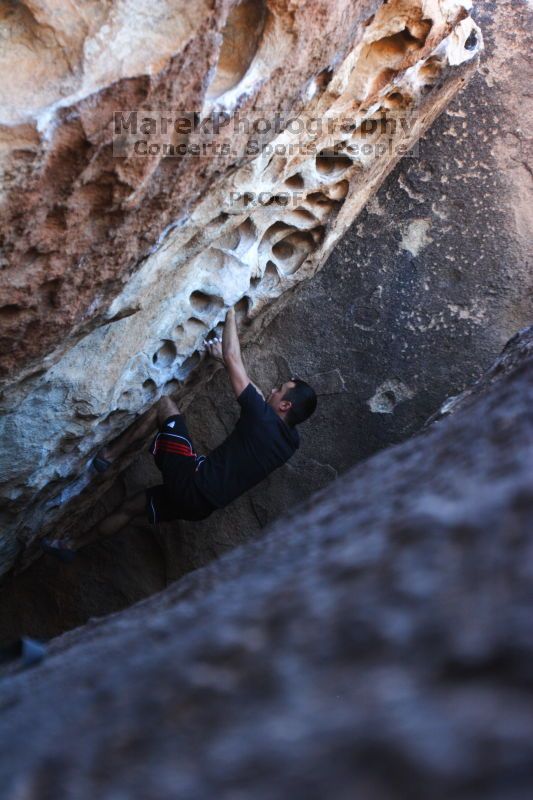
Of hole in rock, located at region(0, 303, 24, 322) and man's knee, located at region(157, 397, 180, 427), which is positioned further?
man's knee, located at region(157, 397, 180, 427)

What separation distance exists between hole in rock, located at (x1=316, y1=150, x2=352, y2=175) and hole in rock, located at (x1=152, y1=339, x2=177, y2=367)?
1.74 feet

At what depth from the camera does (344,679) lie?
16.3 inches

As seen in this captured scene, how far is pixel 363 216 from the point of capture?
84.4 inches

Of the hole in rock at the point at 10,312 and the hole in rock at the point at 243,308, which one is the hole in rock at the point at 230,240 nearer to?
the hole in rock at the point at 243,308

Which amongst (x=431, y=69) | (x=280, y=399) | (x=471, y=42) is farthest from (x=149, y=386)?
(x=471, y=42)

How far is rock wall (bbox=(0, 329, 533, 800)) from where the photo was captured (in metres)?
0.36

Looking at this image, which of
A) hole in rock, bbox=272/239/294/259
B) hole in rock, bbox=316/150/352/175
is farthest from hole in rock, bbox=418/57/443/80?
hole in rock, bbox=272/239/294/259

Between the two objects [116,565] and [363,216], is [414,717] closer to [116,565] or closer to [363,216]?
[363,216]

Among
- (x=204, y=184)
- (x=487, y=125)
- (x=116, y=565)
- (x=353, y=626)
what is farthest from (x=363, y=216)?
(x=353, y=626)

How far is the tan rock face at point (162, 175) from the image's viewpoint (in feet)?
3.67

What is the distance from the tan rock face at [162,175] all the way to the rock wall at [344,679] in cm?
79

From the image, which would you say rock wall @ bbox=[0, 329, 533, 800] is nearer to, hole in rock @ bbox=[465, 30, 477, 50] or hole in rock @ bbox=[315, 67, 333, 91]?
hole in rock @ bbox=[315, 67, 333, 91]

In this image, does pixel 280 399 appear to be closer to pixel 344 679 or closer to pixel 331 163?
pixel 331 163

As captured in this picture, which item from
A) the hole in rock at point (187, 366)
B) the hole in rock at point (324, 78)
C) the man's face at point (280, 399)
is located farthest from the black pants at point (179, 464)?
the hole in rock at point (324, 78)
